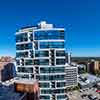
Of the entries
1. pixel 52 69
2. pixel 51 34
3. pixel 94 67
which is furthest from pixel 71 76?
pixel 51 34

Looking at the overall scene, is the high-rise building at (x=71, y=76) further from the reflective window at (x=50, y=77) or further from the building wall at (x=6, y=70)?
the reflective window at (x=50, y=77)

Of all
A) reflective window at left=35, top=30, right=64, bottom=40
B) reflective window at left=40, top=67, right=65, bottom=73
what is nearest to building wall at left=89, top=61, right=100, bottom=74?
reflective window at left=40, top=67, right=65, bottom=73

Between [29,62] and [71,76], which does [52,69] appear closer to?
[29,62]

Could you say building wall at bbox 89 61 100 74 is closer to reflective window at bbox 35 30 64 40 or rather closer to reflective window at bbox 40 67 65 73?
reflective window at bbox 40 67 65 73

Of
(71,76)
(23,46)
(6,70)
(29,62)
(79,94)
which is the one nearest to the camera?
(29,62)

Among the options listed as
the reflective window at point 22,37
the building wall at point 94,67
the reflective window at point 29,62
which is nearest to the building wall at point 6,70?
the reflective window at point 22,37

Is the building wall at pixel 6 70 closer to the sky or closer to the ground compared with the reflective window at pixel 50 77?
closer to the ground

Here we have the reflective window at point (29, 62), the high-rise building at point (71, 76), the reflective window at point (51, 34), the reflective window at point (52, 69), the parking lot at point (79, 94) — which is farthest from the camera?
the high-rise building at point (71, 76)

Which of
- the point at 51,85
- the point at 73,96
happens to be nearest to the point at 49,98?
the point at 51,85

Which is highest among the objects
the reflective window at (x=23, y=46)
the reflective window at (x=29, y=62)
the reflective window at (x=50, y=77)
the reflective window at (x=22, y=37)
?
the reflective window at (x=22, y=37)
